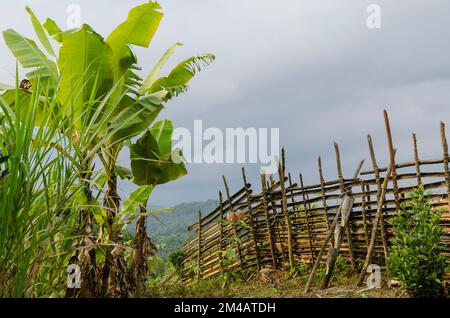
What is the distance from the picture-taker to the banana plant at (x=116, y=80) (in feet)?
13.4

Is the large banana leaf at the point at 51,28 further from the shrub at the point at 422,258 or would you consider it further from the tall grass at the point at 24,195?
the shrub at the point at 422,258

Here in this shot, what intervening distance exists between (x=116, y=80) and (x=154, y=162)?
842 millimetres

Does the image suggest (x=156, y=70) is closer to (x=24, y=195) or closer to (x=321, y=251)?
(x=321, y=251)

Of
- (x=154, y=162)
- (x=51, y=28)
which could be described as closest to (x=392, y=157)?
(x=154, y=162)

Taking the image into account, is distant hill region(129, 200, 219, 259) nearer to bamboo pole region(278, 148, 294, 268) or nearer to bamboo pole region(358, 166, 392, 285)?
bamboo pole region(278, 148, 294, 268)

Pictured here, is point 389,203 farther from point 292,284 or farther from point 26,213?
point 26,213

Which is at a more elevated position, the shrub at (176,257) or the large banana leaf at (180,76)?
the large banana leaf at (180,76)

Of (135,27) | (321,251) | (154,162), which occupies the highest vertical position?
(135,27)

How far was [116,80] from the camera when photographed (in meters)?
4.61

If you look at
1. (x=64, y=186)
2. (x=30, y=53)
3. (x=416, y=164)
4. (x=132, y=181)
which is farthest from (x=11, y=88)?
(x=416, y=164)

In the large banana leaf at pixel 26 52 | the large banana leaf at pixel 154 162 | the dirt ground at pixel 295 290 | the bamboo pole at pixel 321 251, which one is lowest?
the dirt ground at pixel 295 290

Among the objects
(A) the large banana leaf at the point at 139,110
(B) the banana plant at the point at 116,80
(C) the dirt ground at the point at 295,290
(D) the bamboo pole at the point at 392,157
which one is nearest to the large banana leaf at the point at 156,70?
(B) the banana plant at the point at 116,80
